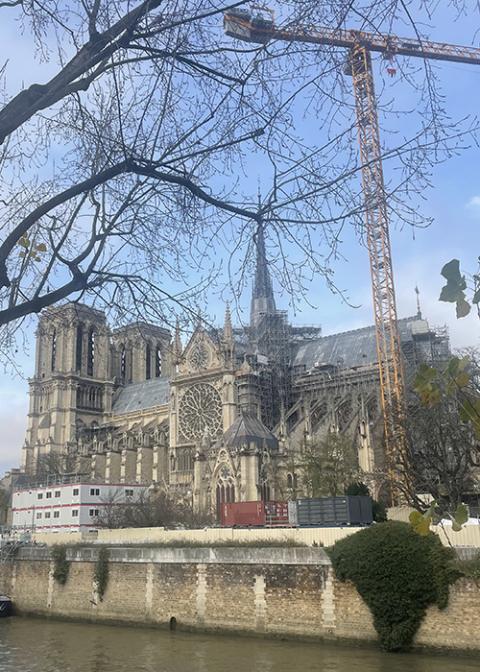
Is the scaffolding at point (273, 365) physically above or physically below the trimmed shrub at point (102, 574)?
above

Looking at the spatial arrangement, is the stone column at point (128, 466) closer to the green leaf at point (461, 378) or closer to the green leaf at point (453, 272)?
the green leaf at point (461, 378)

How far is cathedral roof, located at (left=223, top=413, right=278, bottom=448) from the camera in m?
50.7

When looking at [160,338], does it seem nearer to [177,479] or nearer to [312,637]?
[312,637]

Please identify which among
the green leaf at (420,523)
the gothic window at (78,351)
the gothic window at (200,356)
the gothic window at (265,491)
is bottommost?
the green leaf at (420,523)

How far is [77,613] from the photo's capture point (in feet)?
100

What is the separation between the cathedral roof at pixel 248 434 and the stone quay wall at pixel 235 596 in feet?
65.6

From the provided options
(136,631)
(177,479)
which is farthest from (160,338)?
(177,479)

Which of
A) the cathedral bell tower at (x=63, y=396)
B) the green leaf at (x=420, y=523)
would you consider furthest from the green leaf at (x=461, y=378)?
the cathedral bell tower at (x=63, y=396)

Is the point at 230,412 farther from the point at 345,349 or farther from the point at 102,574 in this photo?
the point at 102,574

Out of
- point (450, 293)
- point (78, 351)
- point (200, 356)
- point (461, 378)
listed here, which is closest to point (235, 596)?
point (461, 378)

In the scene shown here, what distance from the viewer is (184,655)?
21609 millimetres

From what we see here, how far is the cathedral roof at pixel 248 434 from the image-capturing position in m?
50.7

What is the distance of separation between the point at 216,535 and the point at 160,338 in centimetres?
2278

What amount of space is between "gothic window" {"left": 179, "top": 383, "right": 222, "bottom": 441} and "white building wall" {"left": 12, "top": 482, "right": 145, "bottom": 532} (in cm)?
922
